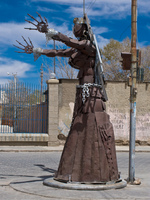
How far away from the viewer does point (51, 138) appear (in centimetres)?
1634

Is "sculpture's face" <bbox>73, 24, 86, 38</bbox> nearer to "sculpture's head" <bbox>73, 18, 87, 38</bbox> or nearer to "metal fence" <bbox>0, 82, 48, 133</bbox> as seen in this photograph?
"sculpture's head" <bbox>73, 18, 87, 38</bbox>

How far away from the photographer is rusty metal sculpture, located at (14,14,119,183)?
647 centimetres

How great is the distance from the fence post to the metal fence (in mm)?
438

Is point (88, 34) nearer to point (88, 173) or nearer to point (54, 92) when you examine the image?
point (88, 173)

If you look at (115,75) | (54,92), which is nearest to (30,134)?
(54,92)

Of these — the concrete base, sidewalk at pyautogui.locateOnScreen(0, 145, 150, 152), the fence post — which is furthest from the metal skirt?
the fence post

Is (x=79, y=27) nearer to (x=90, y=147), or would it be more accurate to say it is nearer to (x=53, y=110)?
(x=90, y=147)

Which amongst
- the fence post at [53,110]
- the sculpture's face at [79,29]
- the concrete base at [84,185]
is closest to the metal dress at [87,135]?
the concrete base at [84,185]

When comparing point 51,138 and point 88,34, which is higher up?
point 88,34

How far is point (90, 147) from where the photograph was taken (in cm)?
657

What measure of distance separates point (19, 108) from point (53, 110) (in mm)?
1591

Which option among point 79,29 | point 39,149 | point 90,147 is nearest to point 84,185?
point 90,147

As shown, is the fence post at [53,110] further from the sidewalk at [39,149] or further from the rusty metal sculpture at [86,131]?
the rusty metal sculpture at [86,131]

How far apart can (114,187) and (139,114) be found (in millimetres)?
11368
